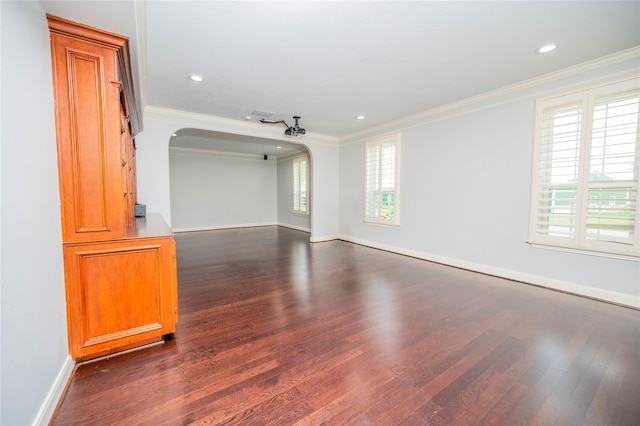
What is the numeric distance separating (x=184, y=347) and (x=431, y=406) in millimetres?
1782

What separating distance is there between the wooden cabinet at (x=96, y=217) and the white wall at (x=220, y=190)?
6540mm

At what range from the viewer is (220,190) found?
8.67 meters

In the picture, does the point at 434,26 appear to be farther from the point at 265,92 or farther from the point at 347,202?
the point at 347,202

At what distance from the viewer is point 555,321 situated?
2.49 m

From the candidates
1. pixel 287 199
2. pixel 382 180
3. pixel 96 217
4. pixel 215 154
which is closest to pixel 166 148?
pixel 96 217

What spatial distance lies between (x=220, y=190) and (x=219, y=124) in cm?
409

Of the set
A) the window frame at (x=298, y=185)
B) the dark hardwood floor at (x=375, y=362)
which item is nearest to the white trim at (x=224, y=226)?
the window frame at (x=298, y=185)

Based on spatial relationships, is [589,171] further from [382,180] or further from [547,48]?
[382,180]

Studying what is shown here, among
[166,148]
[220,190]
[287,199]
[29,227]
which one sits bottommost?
[29,227]

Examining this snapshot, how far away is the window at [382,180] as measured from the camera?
5238 millimetres

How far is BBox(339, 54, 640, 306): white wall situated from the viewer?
3008 mm

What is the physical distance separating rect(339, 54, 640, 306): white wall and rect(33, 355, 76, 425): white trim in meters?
4.61

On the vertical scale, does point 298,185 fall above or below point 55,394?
above

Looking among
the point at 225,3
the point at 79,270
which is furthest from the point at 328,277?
the point at 225,3
